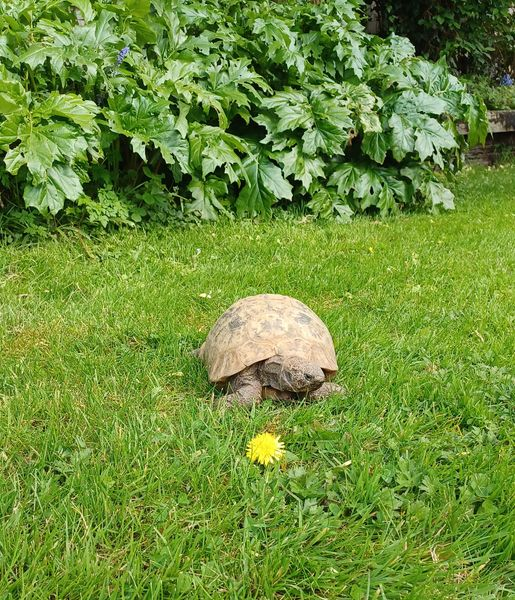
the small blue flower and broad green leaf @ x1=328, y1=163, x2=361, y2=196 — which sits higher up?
the small blue flower

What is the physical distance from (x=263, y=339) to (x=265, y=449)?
1.60 feet

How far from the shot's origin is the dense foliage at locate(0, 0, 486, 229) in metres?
3.67

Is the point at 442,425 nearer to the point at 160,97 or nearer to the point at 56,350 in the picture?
the point at 56,350

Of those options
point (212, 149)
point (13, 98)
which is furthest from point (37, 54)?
point (212, 149)

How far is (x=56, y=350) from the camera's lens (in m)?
2.53

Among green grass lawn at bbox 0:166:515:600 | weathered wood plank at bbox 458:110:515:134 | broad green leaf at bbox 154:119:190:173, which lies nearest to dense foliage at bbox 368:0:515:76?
weathered wood plank at bbox 458:110:515:134

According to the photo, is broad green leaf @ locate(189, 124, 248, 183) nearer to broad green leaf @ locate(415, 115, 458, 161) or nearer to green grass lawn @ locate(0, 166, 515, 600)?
Result: green grass lawn @ locate(0, 166, 515, 600)

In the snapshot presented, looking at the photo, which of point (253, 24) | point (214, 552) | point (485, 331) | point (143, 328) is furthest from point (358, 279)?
point (253, 24)

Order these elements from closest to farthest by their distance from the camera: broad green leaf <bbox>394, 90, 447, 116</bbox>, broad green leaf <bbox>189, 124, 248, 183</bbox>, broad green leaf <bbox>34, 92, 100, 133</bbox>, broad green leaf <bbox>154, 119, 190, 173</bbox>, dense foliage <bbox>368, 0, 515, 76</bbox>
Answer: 1. broad green leaf <bbox>34, 92, 100, 133</bbox>
2. broad green leaf <bbox>154, 119, 190, 173</bbox>
3. broad green leaf <bbox>189, 124, 248, 183</bbox>
4. broad green leaf <bbox>394, 90, 447, 116</bbox>
5. dense foliage <bbox>368, 0, 515, 76</bbox>

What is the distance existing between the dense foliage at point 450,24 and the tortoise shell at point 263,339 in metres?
7.29

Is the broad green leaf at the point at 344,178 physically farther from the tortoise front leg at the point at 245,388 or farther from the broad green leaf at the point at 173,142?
the tortoise front leg at the point at 245,388

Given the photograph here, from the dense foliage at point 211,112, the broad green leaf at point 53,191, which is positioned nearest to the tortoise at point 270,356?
the broad green leaf at point 53,191

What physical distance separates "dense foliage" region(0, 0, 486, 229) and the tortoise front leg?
6.35 ft

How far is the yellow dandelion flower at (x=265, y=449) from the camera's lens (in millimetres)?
1821
